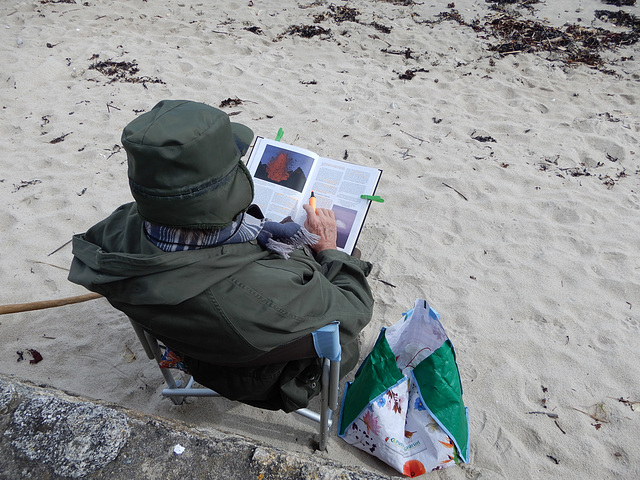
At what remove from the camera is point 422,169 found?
12.6ft

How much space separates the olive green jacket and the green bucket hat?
0.12 meters

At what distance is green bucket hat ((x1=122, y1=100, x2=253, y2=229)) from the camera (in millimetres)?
1198

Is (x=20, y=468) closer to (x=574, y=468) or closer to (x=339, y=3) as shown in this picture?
(x=574, y=468)

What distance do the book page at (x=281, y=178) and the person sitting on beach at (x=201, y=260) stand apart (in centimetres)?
62

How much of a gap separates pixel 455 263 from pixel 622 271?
107 centimetres

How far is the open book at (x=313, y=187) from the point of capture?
2.28 m

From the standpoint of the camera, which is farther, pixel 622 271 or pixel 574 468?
pixel 622 271

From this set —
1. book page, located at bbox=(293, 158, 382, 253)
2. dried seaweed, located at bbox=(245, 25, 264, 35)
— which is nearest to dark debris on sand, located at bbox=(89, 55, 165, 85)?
dried seaweed, located at bbox=(245, 25, 264, 35)

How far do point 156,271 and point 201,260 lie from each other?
0.13m

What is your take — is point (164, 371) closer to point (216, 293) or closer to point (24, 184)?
point (216, 293)

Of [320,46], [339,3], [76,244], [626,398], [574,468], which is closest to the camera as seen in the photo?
[76,244]

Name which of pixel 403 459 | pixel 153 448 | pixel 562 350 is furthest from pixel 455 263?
pixel 153 448

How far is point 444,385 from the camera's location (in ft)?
6.25

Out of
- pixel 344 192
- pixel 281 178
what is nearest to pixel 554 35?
pixel 344 192
